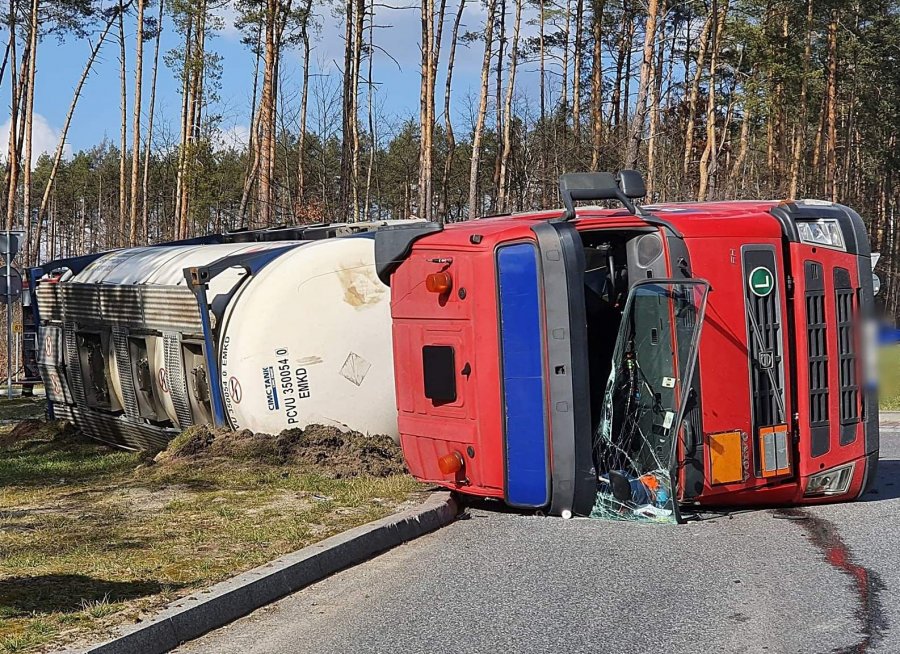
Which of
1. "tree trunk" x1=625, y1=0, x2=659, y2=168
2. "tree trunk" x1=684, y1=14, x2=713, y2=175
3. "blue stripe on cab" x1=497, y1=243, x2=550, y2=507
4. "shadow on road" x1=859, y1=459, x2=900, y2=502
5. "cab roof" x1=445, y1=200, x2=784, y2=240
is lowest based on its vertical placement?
"shadow on road" x1=859, y1=459, x2=900, y2=502

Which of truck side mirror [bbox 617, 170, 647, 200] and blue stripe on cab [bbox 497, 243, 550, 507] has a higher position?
truck side mirror [bbox 617, 170, 647, 200]

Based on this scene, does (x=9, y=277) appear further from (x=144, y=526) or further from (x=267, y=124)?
(x=144, y=526)

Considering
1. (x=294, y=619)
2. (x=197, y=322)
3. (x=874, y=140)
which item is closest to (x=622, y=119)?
(x=874, y=140)

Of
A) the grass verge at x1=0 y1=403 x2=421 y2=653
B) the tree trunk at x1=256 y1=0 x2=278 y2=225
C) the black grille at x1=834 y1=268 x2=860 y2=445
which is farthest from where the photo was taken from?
the tree trunk at x1=256 y1=0 x2=278 y2=225

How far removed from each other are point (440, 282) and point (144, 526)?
8.74ft

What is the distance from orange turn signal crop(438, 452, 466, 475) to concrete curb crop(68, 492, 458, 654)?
267 millimetres

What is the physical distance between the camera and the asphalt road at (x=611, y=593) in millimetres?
5277

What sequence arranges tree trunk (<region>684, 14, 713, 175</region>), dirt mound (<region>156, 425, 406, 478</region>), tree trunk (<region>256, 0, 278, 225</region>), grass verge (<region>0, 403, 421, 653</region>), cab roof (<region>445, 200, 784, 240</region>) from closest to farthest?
grass verge (<region>0, 403, 421, 653</region>) → cab roof (<region>445, 200, 784, 240</region>) → dirt mound (<region>156, 425, 406, 478</region>) → tree trunk (<region>256, 0, 278, 225</region>) → tree trunk (<region>684, 14, 713, 175</region>)

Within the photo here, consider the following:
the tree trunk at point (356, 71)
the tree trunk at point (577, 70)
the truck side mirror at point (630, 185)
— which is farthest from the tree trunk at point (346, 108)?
the truck side mirror at point (630, 185)

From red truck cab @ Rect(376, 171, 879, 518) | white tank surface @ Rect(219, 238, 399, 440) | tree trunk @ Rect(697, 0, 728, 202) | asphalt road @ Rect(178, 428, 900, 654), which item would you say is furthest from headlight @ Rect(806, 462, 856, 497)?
tree trunk @ Rect(697, 0, 728, 202)

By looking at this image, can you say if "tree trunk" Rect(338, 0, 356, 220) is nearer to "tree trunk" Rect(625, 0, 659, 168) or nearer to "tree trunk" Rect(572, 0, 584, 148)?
"tree trunk" Rect(572, 0, 584, 148)

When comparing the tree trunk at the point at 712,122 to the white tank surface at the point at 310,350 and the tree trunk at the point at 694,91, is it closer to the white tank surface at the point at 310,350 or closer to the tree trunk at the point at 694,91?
the tree trunk at the point at 694,91

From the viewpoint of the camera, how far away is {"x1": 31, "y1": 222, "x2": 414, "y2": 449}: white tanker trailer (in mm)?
10180

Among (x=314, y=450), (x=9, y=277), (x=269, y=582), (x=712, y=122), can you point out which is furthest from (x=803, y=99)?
(x=269, y=582)
